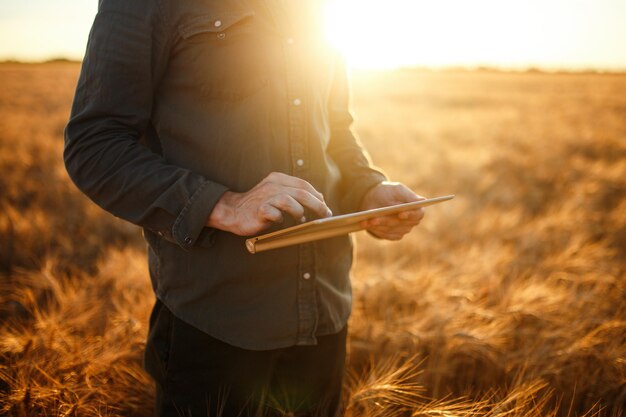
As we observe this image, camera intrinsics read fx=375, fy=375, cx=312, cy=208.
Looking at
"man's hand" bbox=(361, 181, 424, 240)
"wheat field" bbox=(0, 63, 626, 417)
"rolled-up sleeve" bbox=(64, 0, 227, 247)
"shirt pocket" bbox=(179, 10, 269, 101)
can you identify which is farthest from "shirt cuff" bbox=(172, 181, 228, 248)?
"wheat field" bbox=(0, 63, 626, 417)

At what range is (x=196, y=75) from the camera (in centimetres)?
96

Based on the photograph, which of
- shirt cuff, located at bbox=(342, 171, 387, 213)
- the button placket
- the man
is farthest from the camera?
shirt cuff, located at bbox=(342, 171, 387, 213)

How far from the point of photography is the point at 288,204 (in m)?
0.80

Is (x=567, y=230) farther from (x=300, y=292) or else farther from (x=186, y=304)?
(x=186, y=304)

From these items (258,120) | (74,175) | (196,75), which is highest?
(196,75)

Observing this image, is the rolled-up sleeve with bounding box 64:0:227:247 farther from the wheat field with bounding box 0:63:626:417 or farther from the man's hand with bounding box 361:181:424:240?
the wheat field with bounding box 0:63:626:417

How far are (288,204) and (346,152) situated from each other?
621 mm

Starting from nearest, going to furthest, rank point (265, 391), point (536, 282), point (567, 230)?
point (265, 391)
point (536, 282)
point (567, 230)

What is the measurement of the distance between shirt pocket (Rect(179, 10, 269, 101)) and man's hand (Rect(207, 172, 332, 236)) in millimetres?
294

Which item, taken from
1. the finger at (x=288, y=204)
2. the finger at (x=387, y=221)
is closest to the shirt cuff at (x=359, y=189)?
the finger at (x=387, y=221)

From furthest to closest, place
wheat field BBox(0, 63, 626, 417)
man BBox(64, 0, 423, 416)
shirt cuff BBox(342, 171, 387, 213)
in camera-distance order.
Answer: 1. wheat field BBox(0, 63, 626, 417)
2. shirt cuff BBox(342, 171, 387, 213)
3. man BBox(64, 0, 423, 416)

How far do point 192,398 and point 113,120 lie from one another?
0.79 metres

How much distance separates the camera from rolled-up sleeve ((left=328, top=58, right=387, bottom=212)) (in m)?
1.29

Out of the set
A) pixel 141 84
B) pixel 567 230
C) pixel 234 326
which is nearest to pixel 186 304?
pixel 234 326
